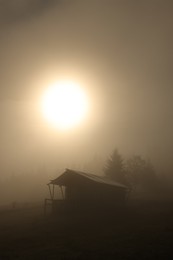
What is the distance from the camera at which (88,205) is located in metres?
37.8

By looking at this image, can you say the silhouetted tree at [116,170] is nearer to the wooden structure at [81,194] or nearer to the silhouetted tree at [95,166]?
the wooden structure at [81,194]

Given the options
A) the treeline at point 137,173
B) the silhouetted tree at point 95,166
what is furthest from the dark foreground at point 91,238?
the silhouetted tree at point 95,166

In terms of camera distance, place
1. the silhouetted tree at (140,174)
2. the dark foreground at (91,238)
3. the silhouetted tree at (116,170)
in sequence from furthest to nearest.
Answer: the silhouetted tree at (140,174), the silhouetted tree at (116,170), the dark foreground at (91,238)

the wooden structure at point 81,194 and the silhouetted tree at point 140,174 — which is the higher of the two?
the silhouetted tree at point 140,174

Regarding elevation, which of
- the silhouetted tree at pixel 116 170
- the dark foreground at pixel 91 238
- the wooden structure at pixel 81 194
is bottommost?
the dark foreground at pixel 91 238

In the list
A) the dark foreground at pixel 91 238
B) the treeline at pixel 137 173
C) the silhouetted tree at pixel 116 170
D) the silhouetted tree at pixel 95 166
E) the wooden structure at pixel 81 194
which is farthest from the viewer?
the silhouetted tree at pixel 95 166

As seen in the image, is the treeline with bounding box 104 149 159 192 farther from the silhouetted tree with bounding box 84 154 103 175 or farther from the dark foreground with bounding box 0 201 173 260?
the silhouetted tree with bounding box 84 154 103 175

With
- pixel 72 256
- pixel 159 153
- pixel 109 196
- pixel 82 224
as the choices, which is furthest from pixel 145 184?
pixel 159 153

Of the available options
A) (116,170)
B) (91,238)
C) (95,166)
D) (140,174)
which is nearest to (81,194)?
(91,238)

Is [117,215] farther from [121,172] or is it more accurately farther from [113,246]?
[121,172]

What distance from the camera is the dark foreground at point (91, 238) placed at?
59.0ft

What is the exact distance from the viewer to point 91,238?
22.5 metres

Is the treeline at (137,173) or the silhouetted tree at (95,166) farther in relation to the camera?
the silhouetted tree at (95,166)

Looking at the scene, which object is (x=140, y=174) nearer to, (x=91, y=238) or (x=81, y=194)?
(x=81, y=194)
